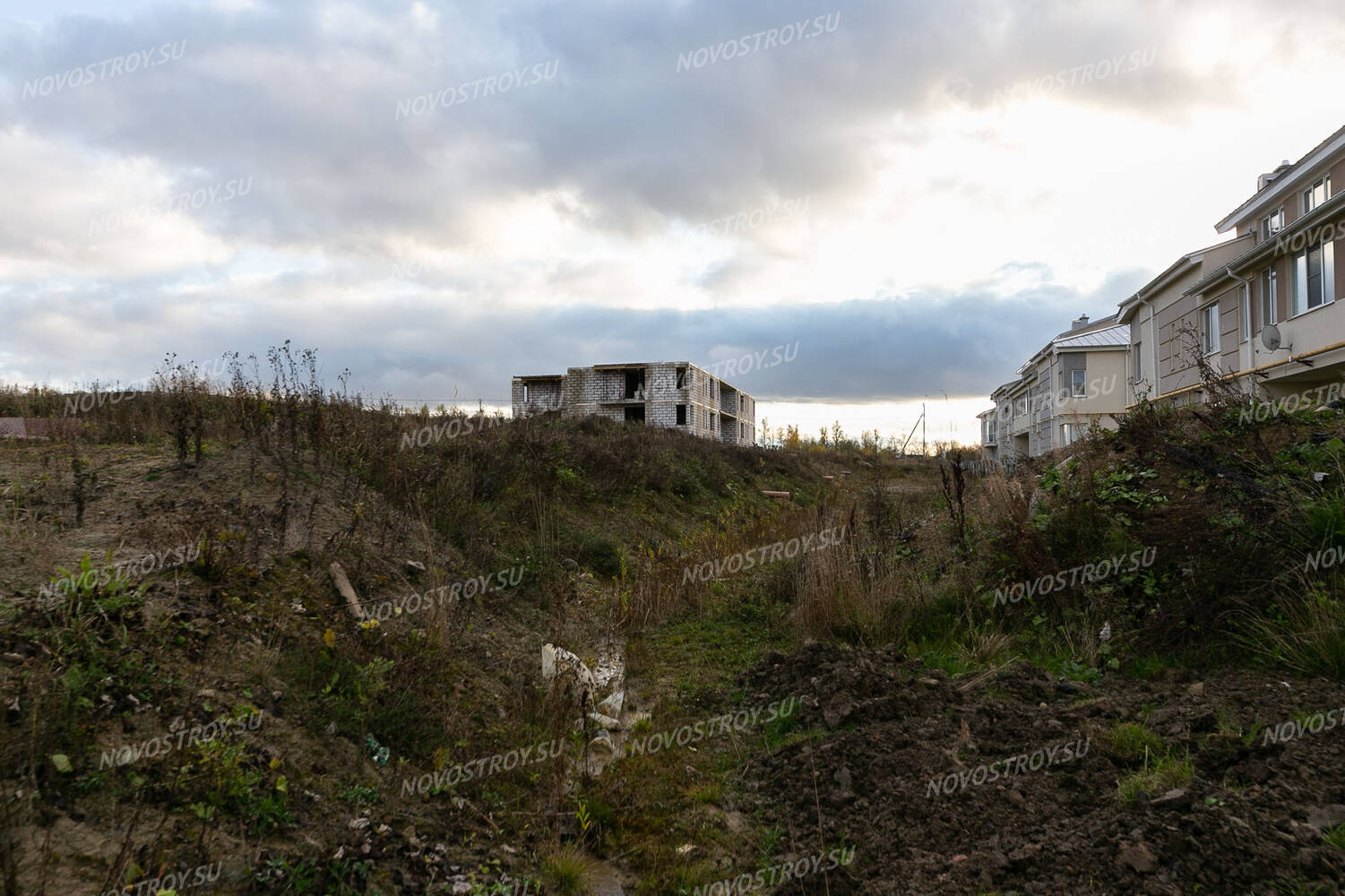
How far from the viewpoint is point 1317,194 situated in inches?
733

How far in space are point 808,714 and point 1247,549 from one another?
3.67 m

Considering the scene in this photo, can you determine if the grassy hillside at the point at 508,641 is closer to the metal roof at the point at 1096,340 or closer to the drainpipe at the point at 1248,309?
the drainpipe at the point at 1248,309

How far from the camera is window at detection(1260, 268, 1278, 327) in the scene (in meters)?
17.7

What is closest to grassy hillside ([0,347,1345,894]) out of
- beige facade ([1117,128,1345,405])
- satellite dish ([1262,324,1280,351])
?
beige facade ([1117,128,1345,405])

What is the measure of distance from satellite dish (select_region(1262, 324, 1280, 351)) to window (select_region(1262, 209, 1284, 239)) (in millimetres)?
5031

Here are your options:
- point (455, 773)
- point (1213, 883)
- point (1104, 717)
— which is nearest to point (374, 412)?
point (455, 773)

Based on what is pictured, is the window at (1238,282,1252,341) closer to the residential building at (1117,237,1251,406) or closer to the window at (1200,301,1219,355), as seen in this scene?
the residential building at (1117,237,1251,406)

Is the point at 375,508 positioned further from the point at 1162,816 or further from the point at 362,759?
the point at 1162,816

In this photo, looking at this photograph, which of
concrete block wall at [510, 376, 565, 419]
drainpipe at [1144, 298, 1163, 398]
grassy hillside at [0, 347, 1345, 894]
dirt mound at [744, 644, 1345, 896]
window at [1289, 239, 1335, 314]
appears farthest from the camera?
concrete block wall at [510, 376, 565, 419]

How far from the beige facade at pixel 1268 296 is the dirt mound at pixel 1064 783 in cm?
856

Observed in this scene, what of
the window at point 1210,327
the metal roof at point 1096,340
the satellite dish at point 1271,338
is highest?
the metal roof at point 1096,340

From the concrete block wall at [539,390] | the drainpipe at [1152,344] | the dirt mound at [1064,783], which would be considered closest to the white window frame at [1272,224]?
the drainpipe at [1152,344]

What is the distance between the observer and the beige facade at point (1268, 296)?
15.1 metres

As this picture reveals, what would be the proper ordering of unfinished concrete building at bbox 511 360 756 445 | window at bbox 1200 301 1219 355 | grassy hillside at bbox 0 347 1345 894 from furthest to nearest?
unfinished concrete building at bbox 511 360 756 445
window at bbox 1200 301 1219 355
grassy hillside at bbox 0 347 1345 894
